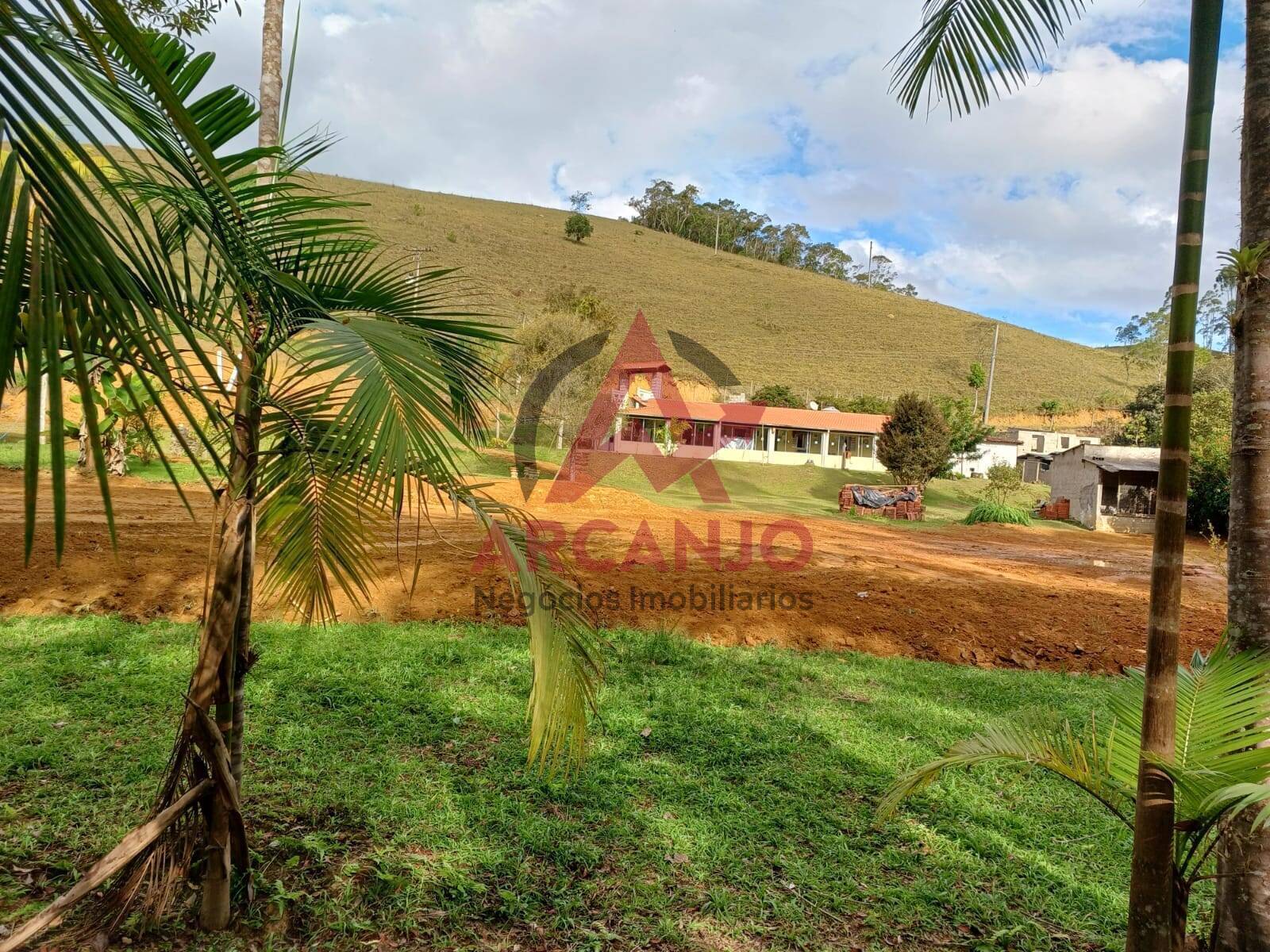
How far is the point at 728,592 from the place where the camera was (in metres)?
Result: 7.90

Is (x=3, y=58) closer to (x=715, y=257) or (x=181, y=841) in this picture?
(x=181, y=841)

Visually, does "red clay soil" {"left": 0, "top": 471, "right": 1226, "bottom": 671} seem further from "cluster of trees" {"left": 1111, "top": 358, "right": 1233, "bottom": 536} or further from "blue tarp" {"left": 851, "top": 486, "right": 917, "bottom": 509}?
"blue tarp" {"left": 851, "top": 486, "right": 917, "bottom": 509}

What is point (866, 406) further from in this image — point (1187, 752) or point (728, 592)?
point (1187, 752)

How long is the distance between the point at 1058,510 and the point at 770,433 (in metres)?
14.1

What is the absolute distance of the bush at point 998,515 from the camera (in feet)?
66.0

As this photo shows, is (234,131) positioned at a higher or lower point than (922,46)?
lower

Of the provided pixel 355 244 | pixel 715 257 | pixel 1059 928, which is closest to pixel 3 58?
pixel 355 244

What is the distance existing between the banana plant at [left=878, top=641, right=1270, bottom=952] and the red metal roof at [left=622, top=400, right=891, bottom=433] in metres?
31.9

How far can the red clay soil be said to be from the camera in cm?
658

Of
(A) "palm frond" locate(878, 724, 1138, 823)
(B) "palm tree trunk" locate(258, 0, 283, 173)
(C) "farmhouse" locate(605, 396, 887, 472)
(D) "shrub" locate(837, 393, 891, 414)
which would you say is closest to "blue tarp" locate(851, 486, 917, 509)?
(C) "farmhouse" locate(605, 396, 887, 472)

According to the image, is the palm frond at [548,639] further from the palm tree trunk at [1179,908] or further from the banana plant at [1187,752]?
the palm tree trunk at [1179,908]

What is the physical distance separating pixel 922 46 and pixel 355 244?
7.68 ft

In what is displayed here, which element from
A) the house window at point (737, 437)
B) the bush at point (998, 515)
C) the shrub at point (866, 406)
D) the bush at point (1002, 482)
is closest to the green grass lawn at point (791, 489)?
the bush at point (998, 515)

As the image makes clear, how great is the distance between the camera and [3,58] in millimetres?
836
